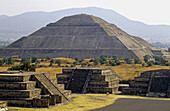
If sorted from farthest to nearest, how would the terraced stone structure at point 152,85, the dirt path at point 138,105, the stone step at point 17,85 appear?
the terraced stone structure at point 152,85 → the stone step at point 17,85 → the dirt path at point 138,105

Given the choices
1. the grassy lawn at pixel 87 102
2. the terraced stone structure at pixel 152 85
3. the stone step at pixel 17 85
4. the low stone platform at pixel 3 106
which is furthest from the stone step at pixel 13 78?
the terraced stone structure at pixel 152 85

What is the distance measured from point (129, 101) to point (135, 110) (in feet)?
29.2

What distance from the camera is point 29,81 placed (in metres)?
61.1

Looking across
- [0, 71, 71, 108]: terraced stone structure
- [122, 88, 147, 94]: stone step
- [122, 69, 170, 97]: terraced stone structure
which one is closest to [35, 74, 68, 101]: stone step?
[0, 71, 71, 108]: terraced stone structure

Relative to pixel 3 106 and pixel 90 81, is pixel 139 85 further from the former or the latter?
pixel 3 106

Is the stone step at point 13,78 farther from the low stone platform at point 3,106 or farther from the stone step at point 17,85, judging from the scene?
the low stone platform at point 3,106

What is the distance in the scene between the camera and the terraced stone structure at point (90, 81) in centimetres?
7562

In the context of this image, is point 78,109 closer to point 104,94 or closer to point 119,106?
point 119,106

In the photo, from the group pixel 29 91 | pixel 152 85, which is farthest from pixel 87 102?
pixel 152 85

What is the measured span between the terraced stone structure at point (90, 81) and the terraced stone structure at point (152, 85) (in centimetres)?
329

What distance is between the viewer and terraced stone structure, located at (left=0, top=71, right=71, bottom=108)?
57.2 m

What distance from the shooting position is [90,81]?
252ft

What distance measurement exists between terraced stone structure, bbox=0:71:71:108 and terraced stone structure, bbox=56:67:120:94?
12118 mm

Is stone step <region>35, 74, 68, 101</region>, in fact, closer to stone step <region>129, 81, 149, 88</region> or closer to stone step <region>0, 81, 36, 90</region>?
stone step <region>0, 81, 36, 90</region>
